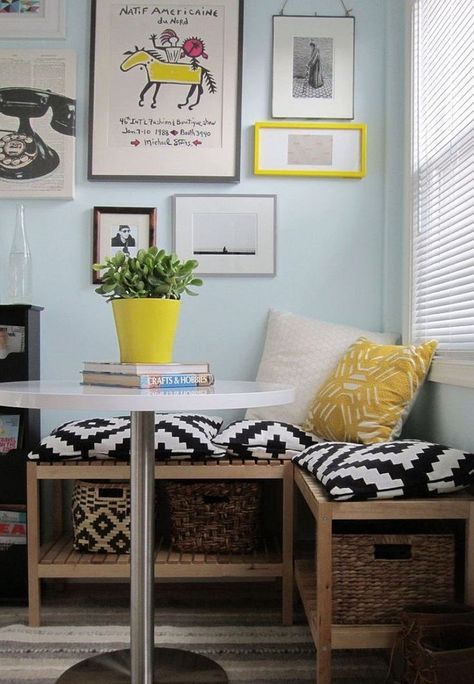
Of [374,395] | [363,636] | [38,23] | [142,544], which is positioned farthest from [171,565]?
[38,23]

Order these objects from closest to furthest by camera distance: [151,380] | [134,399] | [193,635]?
[134,399] → [151,380] → [193,635]

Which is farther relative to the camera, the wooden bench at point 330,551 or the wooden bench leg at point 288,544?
the wooden bench leg at point 288,544

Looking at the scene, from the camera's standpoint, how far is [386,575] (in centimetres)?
171

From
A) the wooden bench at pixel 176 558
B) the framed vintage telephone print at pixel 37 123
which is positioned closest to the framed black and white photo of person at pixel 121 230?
the framed vintage telephone print at pixel 37 123

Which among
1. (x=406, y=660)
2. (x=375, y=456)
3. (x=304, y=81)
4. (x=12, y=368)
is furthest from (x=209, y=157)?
(x=406, y=660)

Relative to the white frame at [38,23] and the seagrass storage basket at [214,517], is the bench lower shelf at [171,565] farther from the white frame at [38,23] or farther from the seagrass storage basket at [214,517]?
the white frame at [38,23]

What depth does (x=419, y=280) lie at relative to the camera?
256 centimetres

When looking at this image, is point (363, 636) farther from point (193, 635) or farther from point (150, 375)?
point (150, 375)

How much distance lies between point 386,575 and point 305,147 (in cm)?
169

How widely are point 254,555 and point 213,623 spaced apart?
0.24 m

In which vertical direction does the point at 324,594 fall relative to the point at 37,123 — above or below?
below

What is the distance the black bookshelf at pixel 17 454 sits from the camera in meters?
2.40

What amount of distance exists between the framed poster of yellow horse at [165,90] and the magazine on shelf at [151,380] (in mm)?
1326

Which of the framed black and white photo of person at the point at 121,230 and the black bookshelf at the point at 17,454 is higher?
the framed black and white photo of person at the point at 121,230
